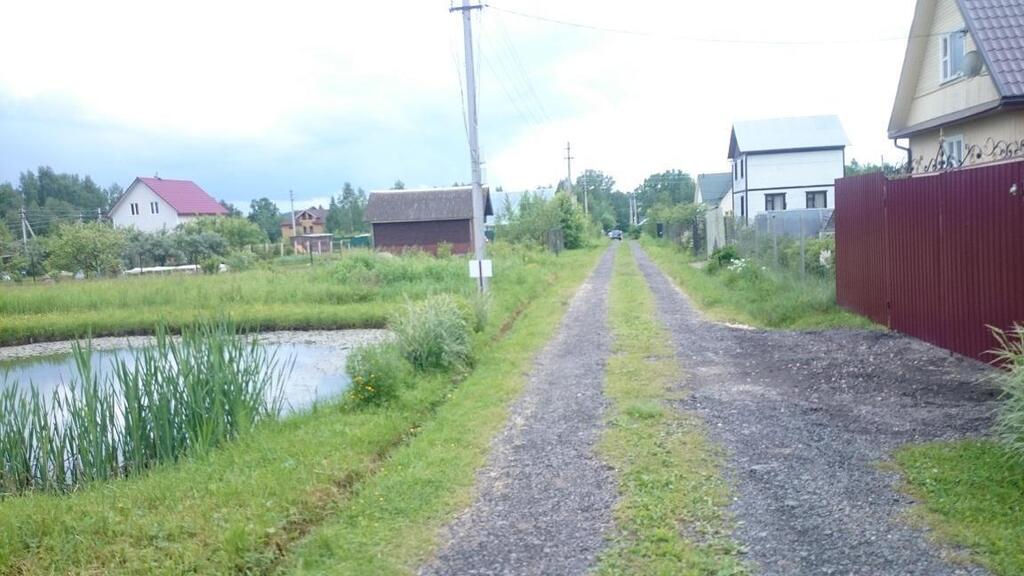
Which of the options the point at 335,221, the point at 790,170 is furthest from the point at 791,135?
the point at 335,221

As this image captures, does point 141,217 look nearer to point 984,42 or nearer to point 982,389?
point 984,42

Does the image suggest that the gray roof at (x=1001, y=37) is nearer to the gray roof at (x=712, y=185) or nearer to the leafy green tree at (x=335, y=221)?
the gray roof at (x=712, y=185)

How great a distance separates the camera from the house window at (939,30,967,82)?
56.3ft

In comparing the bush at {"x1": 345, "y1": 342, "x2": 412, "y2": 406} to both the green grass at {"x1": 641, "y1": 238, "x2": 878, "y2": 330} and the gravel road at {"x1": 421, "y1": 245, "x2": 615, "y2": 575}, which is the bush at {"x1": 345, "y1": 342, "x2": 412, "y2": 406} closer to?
the gravel road at {"x1": 421, "y1": 245, "x2": 615, "y2": 575}

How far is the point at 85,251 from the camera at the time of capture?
39.6 metres

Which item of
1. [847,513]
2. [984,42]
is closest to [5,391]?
[847,513]

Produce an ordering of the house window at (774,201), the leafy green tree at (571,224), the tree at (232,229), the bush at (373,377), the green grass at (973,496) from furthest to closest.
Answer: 1. the leafy green tree at (571,224)
2. the tree at (232,229)
3. the house window at (774,201)
4. the bush at (373,377)
5. the green grass at (973,496)

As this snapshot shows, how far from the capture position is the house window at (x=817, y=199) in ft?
148

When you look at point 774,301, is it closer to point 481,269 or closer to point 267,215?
point 481,269

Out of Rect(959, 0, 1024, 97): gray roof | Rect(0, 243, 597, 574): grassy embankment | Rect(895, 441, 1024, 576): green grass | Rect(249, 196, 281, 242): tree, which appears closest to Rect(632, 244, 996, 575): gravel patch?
Rect(895, 441, 1024, 576): green grass

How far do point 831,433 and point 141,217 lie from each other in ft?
217

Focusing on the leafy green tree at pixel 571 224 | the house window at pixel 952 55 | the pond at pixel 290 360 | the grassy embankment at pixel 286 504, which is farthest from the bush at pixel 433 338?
the leafy green tree at pixel 571 224

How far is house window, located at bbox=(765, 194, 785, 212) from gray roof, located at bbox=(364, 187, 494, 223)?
15.7m

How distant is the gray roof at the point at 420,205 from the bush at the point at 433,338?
36459 mm
